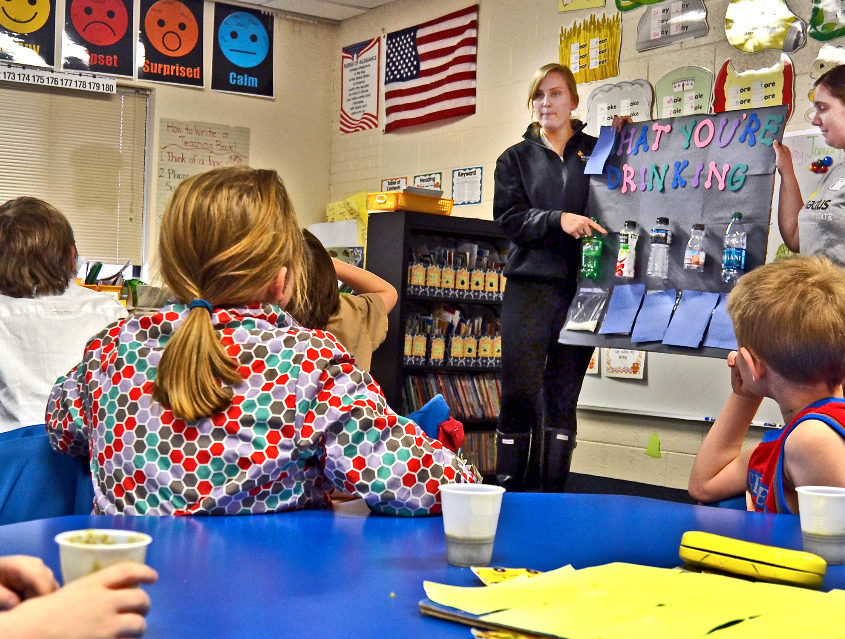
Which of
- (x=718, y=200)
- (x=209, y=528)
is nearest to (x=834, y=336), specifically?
(x=209, y=528)

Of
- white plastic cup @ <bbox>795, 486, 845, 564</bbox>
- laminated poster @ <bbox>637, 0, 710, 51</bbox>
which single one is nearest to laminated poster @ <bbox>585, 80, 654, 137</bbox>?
laminated poster @ <bbox>637, 0, 710, 51</bbox>

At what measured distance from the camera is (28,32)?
22.8 feet

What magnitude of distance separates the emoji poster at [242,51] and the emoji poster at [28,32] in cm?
121

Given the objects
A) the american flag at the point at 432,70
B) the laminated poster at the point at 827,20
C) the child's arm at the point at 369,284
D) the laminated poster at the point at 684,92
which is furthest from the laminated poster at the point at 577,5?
the child's arm at the point at 369,284

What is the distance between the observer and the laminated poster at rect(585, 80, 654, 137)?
17.7 ft

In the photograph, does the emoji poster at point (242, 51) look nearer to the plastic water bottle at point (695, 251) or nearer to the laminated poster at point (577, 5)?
the laminated poster at point (577, 5)

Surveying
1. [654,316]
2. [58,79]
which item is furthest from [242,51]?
[654,316]

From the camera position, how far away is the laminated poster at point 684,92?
505cm

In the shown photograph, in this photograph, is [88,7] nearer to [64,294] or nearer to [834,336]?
[64,294]

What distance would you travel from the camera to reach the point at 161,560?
949 mm

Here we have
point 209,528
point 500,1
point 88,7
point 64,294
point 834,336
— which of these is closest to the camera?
point 209,528

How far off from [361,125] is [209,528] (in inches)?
272

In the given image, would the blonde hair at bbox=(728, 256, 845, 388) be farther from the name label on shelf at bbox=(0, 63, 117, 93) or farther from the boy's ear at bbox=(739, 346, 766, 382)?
the name label on shelf at bbox=(0, 63, 117, 93)

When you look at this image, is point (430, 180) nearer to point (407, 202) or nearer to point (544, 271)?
point (407, 202)
